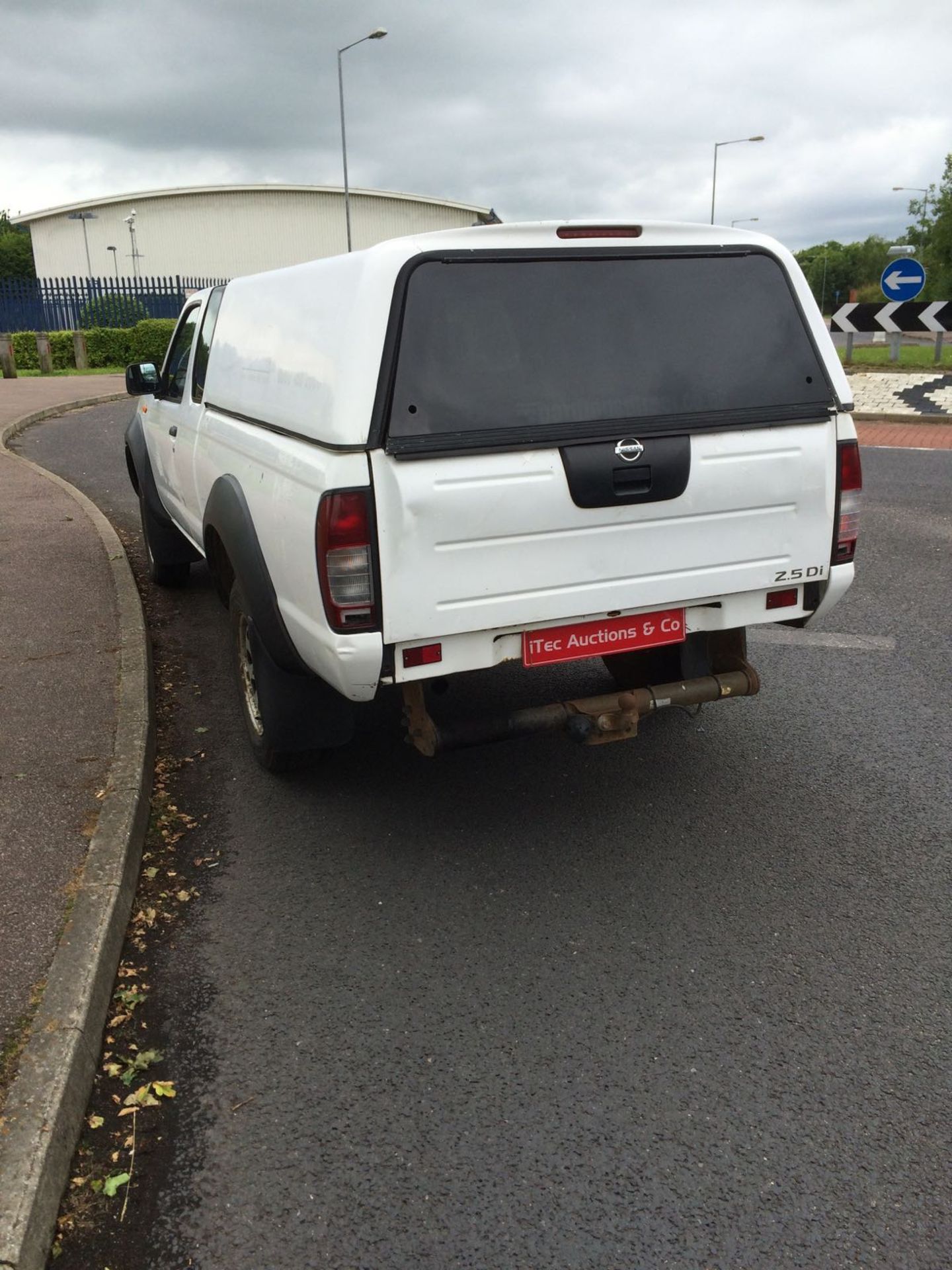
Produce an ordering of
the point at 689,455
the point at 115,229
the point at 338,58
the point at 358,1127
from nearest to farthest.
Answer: the point at 358,1127, the point at 689,455, the point at 338,58, the point at 115,229

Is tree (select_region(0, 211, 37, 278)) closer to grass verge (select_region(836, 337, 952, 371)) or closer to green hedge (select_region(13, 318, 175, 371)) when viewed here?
green hedge (select_region(13, 318, 175, 371))

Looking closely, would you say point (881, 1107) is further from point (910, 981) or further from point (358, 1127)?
point (358, 1127)

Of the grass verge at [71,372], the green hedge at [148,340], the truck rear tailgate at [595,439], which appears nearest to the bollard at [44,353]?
the grass verge at [71,372]

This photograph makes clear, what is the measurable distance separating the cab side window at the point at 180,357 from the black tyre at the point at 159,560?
1.03 m

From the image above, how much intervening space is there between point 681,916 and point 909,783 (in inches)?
57.4

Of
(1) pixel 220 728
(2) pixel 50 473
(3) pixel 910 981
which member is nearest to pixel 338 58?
(2) pixel 50 473

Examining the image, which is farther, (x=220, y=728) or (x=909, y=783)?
(x=220, y=728)

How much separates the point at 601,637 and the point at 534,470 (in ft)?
2.25

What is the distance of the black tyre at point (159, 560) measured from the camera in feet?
23.7

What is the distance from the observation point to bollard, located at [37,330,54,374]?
27344 mm

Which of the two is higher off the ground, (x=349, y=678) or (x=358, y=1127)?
(x=349, y=678)

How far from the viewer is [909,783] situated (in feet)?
14.5

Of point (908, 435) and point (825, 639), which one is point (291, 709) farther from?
point (908, 435)

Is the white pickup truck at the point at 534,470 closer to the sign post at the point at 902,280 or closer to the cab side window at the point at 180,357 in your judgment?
the cab side window at the point at 180,357
